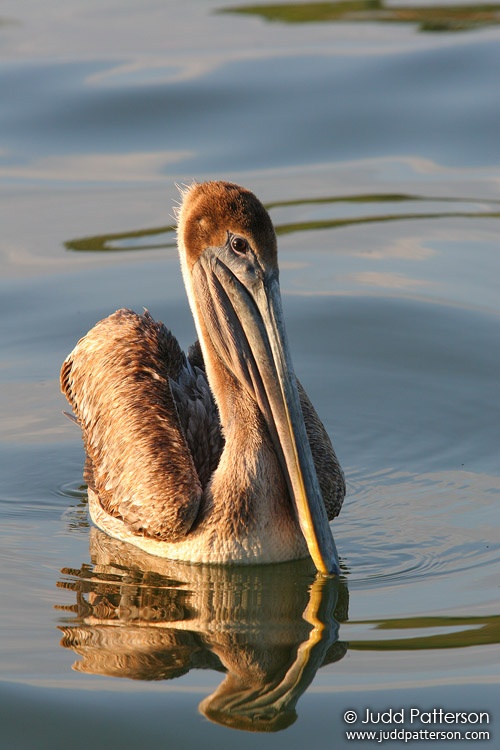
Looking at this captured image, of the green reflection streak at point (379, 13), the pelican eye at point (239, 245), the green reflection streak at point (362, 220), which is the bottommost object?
the green reflection streak at point (362, 220)

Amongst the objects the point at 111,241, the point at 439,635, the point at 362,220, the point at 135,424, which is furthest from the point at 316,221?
the point at 439,635

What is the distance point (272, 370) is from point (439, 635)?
150cm

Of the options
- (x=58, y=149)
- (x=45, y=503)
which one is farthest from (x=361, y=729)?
(x=58, y=149)

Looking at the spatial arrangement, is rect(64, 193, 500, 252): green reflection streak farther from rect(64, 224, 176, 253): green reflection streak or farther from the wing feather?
the wing feather

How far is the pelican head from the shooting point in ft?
20.7

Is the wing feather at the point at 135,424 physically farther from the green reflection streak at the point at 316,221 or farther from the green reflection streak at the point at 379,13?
the green reflection streak at the point at 379,13

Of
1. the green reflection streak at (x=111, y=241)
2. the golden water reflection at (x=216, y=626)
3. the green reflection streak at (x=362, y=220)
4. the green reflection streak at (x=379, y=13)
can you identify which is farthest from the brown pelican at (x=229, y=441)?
the green reflection streak at (x=379, y=13)

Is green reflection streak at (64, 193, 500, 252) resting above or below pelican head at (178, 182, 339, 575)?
below

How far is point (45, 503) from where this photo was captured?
7570mm

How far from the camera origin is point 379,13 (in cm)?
1722

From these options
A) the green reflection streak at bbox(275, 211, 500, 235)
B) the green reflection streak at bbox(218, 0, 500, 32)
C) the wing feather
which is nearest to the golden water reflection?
the wing feather

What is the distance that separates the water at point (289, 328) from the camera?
540 cm

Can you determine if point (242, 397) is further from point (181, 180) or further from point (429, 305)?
point (181, 180)

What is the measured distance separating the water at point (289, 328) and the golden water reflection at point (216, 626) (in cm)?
1
